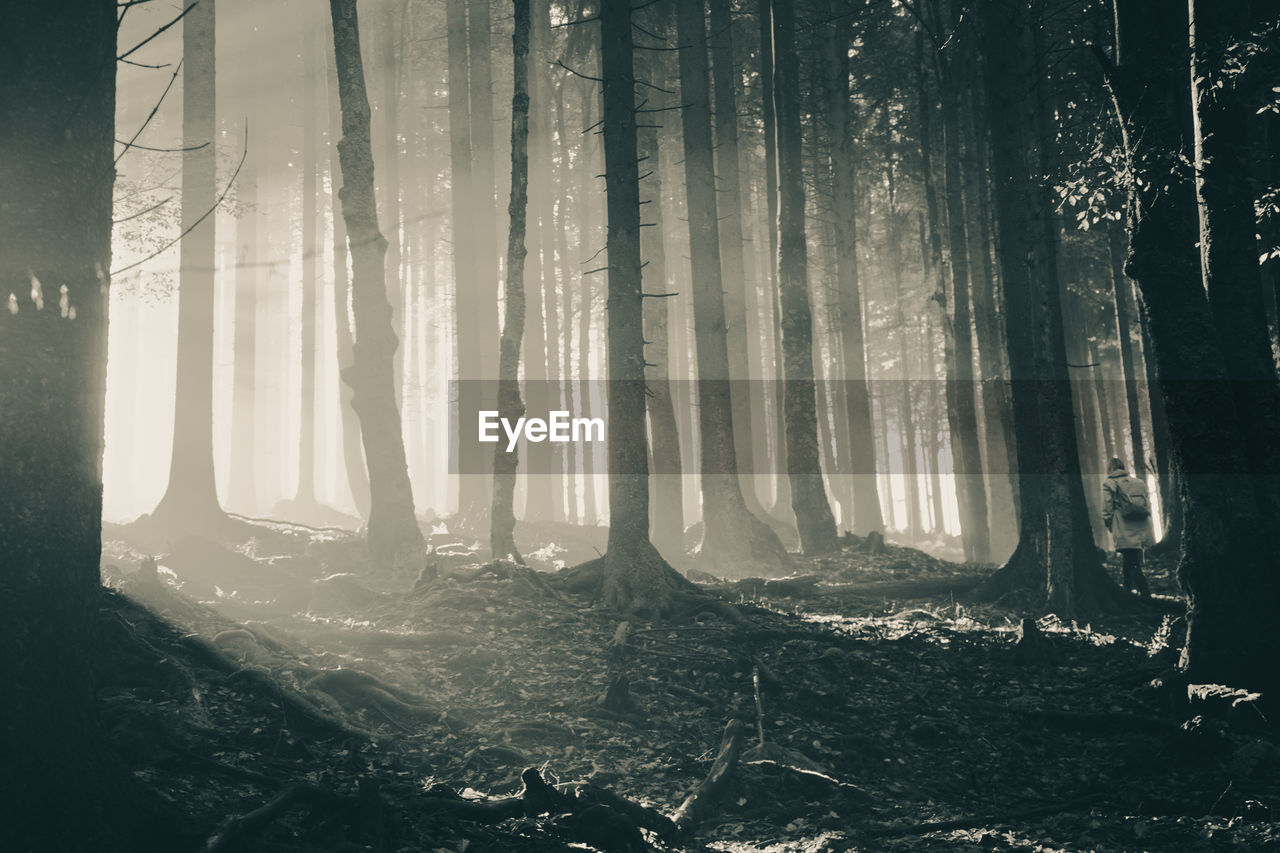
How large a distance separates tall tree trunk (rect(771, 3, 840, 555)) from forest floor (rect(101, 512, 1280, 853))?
5232mm

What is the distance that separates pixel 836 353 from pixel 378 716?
93.4 ft

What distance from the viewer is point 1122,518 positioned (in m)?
12.5

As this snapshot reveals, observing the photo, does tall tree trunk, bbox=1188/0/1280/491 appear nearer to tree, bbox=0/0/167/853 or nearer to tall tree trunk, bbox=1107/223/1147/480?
tree, bbox=0/0/167/853

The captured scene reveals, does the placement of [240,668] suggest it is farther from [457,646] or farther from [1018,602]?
[1018,602]

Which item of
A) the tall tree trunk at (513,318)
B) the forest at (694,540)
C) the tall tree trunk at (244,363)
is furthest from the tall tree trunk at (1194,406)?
the tall tree trunk at (244,363)

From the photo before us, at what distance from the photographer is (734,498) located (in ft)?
49.2

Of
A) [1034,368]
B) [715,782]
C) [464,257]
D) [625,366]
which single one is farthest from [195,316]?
[1034,368]

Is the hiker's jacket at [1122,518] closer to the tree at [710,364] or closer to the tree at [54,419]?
the tree at [710,364]

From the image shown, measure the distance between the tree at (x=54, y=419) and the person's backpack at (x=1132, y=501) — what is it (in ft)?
42.0

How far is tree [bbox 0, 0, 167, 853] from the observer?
3416 mm

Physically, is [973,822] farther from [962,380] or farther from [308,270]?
[308,270]

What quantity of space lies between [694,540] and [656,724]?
1226 centimetres

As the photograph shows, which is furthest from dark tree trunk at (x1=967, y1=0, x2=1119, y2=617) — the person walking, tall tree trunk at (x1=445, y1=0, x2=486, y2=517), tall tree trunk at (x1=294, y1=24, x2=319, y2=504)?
tall tree trunk at (x1=294, y1=24, x2=319, y2=504)

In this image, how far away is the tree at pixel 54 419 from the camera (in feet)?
11.2
